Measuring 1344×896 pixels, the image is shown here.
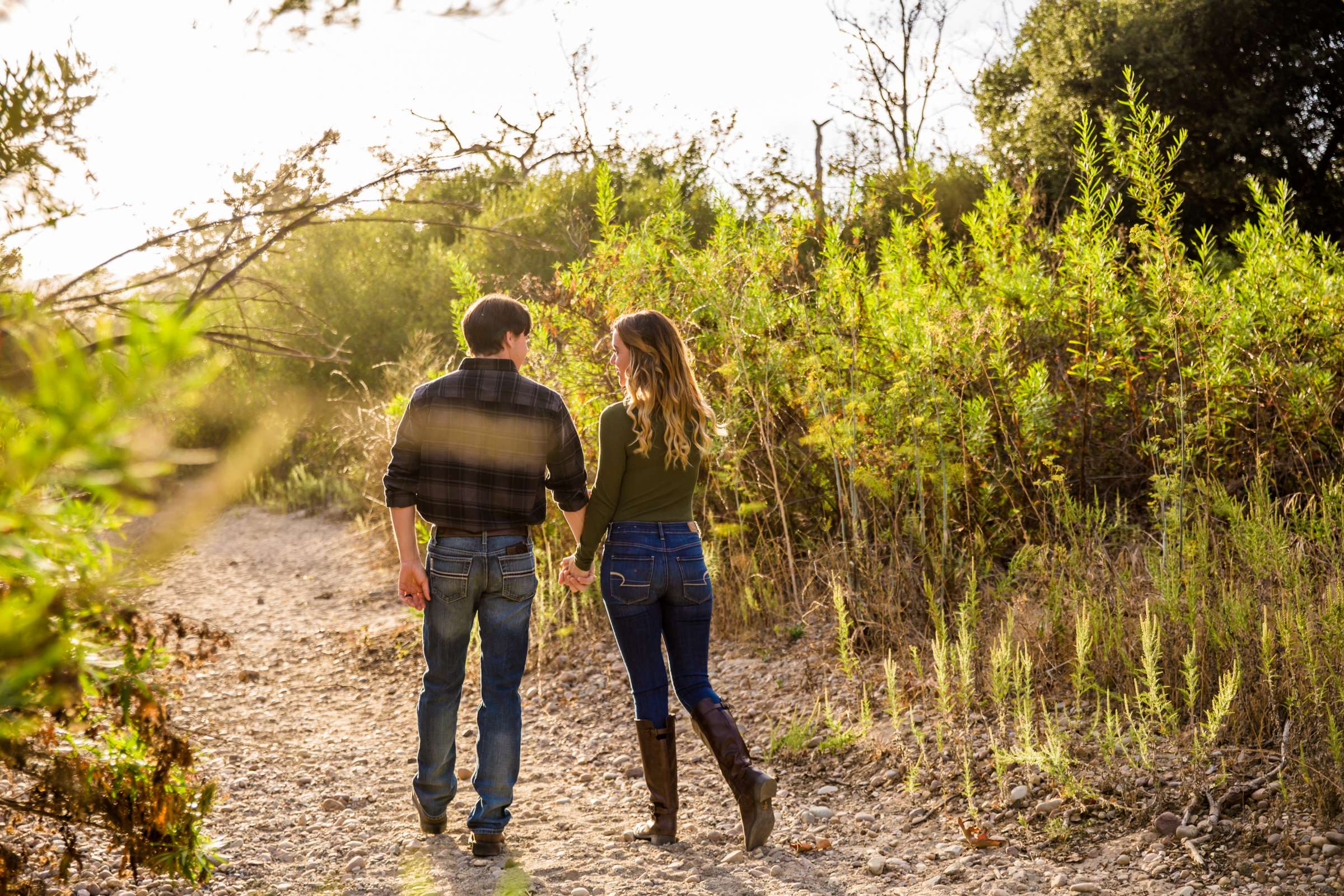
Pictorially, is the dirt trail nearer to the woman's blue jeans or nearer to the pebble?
the pebble

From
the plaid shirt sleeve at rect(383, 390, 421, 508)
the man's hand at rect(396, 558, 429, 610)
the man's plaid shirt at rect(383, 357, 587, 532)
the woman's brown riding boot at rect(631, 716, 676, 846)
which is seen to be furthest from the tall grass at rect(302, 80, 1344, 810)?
the plaid shirt sleeve at rect(383, 390, 421, 508)

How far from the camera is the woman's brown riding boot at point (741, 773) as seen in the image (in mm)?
3805

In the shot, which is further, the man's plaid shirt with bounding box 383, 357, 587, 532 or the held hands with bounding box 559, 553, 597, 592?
the held hands with bounding box 559, 553, 597, 592

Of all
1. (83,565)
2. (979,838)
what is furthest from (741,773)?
(83,565)

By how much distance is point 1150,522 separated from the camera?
6227 millimetres

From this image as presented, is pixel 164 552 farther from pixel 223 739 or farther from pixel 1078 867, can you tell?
pixel 223 739

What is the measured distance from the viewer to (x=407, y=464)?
150 inches

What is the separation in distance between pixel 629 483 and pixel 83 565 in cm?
251

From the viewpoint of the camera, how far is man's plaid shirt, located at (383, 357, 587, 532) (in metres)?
3.75

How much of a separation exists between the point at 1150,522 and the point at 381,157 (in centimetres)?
488

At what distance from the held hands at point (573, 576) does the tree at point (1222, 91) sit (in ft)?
38.7

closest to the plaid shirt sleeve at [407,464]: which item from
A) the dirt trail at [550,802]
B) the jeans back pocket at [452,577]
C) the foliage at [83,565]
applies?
the jeans back pocket at [452,577]

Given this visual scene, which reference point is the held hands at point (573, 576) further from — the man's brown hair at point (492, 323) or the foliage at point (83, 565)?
the foliage at point (83, 565)

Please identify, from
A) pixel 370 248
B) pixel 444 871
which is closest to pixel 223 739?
pixel 444 871
